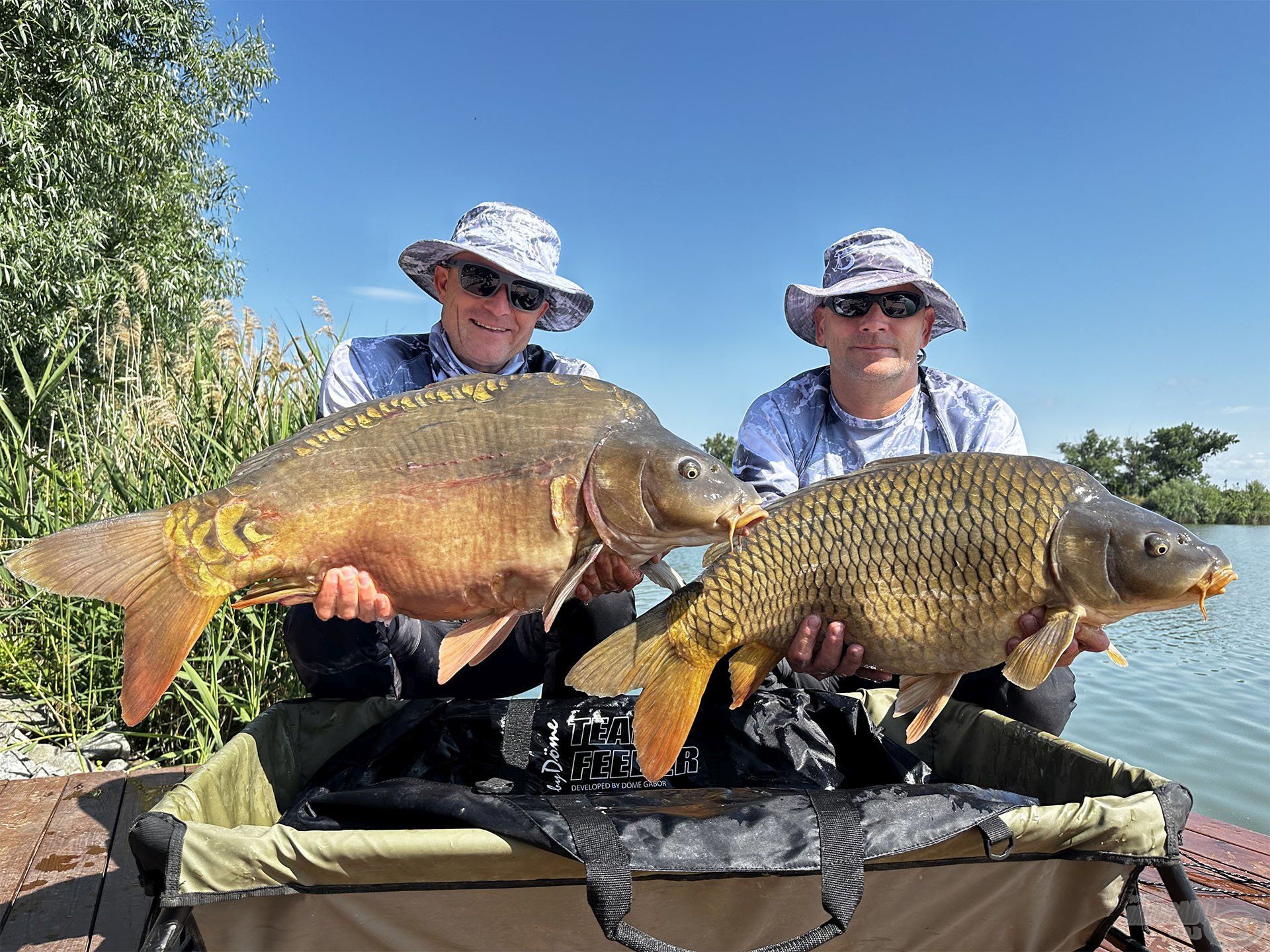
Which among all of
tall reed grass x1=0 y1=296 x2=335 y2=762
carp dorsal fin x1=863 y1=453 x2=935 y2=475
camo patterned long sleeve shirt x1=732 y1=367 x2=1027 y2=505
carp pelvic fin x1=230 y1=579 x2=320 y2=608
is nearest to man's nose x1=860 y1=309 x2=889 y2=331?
camo patterned long sleeve shirt x1=732 y1=367 x2=1027 y2=505

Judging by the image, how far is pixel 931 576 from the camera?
1414 millimetres

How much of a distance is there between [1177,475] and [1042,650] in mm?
29325

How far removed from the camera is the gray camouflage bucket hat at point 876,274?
2.01 meters

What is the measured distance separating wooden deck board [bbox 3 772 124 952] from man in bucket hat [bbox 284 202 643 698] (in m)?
0.49

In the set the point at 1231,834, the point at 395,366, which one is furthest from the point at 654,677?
the point at 1231,834

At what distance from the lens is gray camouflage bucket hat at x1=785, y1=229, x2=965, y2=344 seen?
6.61ft

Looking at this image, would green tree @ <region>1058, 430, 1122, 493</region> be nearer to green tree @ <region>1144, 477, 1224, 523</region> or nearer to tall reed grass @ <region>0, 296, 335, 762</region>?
green tree @ <region>1144, 477, 1224, 523</region>

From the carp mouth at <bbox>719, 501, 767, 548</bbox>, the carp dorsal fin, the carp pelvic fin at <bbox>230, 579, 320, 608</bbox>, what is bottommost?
the carp pelvic fin at <bbox>230, 579, 320, 608</bbox>

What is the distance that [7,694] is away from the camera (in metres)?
2.85

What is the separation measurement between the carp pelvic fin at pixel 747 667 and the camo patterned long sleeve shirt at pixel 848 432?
1.97ft

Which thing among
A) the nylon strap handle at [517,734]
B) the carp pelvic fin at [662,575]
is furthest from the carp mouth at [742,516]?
the nylon strap handle at [517,734]

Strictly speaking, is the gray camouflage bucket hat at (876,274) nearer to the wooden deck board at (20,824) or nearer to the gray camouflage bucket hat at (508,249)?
the gray camouflage bucket hat at (508,249)

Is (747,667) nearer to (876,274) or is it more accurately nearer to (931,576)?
(931,576)

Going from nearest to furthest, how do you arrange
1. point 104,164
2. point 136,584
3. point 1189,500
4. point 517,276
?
1. point 136,584
2. point 517,276
3. point 104,164
4. point 1189,500
